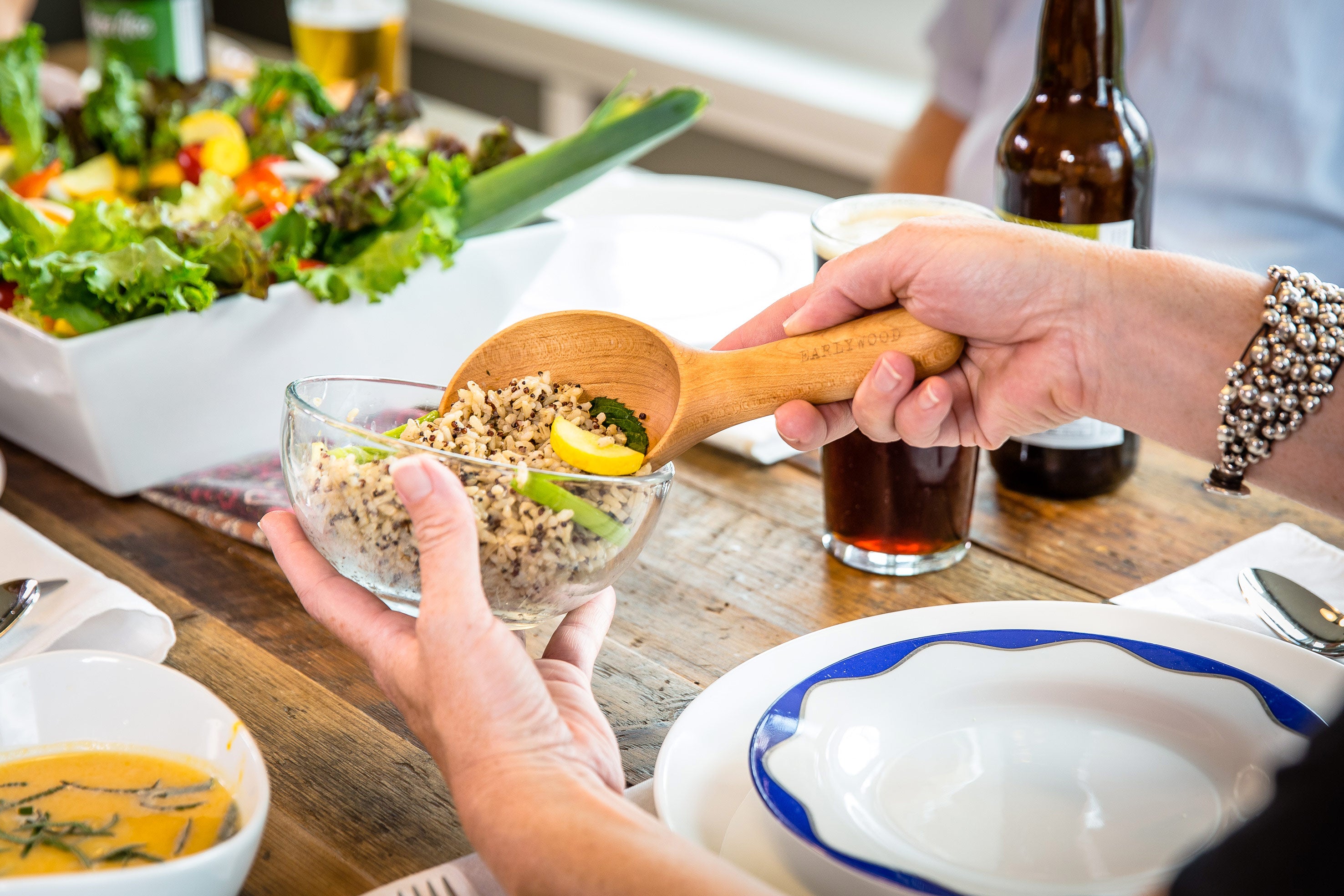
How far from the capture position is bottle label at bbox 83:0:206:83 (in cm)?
209

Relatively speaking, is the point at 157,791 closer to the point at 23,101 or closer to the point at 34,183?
the point at 34,183

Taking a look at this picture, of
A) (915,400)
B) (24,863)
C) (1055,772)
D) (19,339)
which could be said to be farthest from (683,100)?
(24,863)

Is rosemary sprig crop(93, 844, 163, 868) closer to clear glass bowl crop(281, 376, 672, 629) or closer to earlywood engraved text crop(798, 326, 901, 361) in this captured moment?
clear glass bowl crop(281, 376, 672, 629)

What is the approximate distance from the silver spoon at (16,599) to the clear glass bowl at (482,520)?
23 centimetres

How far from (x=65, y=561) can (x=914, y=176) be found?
163 centimetres

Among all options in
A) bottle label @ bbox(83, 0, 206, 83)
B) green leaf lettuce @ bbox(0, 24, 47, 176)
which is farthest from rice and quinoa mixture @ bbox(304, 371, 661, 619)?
bottle label @ bbox(83, 0, 206, 83)

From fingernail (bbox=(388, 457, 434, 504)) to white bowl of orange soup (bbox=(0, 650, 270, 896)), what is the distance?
5.6 inches

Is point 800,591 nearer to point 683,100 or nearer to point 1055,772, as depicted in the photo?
point 1055,772


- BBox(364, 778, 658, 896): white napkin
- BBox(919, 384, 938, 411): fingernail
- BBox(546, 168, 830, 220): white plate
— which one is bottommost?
BBox(364, 778, 658, 896): white napkin

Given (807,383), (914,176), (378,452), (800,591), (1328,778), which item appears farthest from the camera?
(914,176)

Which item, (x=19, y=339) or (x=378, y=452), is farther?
(x=19, y=339)

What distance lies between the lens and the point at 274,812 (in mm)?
690

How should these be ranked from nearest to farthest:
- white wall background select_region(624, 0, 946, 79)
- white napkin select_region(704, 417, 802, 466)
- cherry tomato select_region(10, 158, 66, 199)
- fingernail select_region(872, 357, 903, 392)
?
fingernail select_region(872, 357, 903, 392) → white napkin select_region(704, 417, 802, 466) → cherry tomato select_region(10, 158, 66, 199) → white wall background select_region(624, 0, 946, 79)

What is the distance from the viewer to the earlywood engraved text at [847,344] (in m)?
0.81
